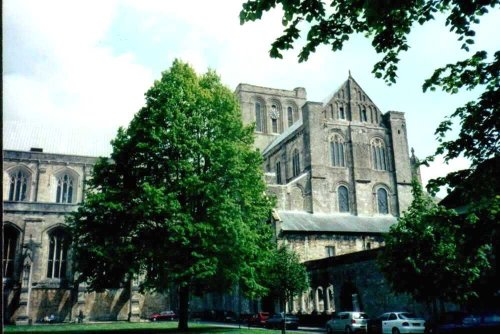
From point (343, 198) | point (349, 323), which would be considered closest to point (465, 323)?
point (349, 323)

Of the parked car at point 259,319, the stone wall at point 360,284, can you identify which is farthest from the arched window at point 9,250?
the stone wall at point 360,284

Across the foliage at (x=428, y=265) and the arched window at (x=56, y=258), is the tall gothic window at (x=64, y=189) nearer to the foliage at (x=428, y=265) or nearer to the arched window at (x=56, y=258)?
the arched window at (x=56, y=258)

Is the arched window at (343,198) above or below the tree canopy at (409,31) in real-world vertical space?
above

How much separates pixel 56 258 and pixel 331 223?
27.1 meters

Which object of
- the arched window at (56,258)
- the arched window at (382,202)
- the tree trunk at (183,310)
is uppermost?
the arched window at (382,202)

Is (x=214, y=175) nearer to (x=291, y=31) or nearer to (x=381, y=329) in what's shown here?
(x=381, y=329)

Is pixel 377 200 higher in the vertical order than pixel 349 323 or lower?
higher

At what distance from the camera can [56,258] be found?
42375 millimetres

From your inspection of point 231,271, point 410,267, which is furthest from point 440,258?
point 231,271

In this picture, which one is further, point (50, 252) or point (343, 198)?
point (343, 198)

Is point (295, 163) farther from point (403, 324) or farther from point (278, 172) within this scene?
point (403, 324)

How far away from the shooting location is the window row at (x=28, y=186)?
48.3m

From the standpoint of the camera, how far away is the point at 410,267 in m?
21.4

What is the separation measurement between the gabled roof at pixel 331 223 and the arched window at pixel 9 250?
25174mm
